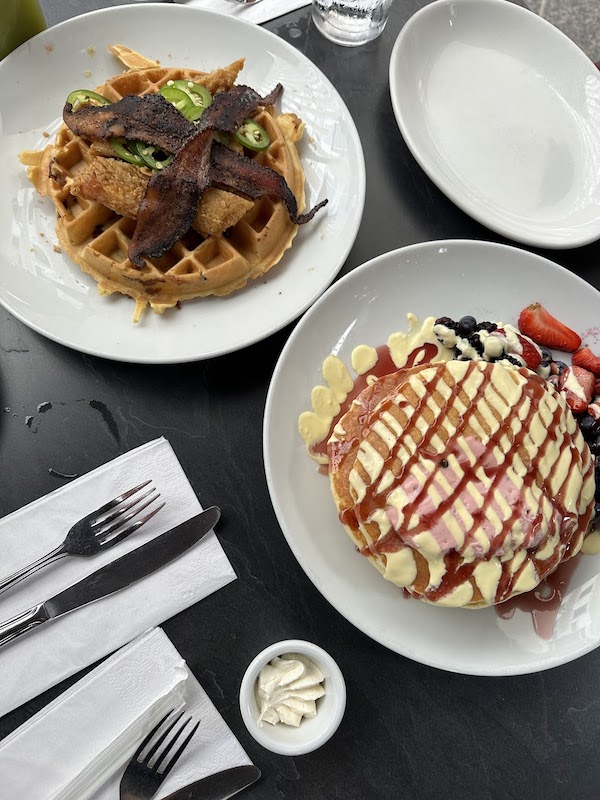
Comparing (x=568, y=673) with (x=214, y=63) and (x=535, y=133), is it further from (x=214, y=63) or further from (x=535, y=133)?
(x=214, y=63)

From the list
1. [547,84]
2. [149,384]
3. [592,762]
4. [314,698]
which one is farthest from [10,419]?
[547,84]

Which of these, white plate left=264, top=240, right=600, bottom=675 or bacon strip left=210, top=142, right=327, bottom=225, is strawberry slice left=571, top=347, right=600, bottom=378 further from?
bacon strip left=210, top=142, right=327, bottom=225

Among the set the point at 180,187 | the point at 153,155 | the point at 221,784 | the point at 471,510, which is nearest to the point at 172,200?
the point at 180,187

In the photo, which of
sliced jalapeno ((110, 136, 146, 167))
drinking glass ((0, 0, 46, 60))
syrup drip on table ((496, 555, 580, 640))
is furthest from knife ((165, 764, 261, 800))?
drinking glass ((0, 0, 46, 60))

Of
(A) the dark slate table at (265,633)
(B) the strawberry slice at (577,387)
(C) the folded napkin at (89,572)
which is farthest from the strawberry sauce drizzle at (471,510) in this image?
(C) the folded napkin at (89,572)

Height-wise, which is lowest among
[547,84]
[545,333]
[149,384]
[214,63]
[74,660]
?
[74,660]

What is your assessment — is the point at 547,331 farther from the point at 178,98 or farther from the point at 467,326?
the point at 178,98
